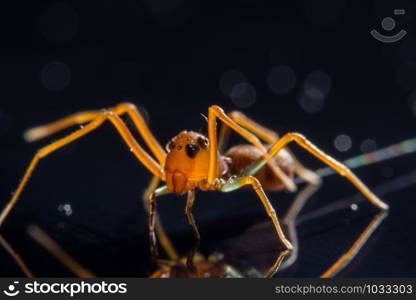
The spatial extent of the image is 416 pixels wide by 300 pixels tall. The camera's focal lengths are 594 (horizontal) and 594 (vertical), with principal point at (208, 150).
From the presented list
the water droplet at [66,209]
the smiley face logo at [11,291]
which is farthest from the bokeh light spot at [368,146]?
the smiley face logo at [11,291]

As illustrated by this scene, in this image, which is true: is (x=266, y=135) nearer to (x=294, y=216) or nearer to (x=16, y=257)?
(x=294, y=216)

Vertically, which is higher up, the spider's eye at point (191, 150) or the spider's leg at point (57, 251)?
the spider's eye at point (191, 150)

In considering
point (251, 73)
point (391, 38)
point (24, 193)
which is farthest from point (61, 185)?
point (251, 73)

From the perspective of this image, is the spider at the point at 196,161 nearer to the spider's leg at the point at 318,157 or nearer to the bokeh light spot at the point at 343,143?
the spider's leg at the point at 318,157

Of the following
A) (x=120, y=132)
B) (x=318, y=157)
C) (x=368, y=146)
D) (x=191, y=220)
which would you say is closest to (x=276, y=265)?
(x=191, y=220)

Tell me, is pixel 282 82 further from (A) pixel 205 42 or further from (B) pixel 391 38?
(B) pixel 391 38

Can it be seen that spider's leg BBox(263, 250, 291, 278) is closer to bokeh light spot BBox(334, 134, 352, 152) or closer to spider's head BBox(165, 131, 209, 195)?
spider's head BBox(165, 131, 209, 195)
